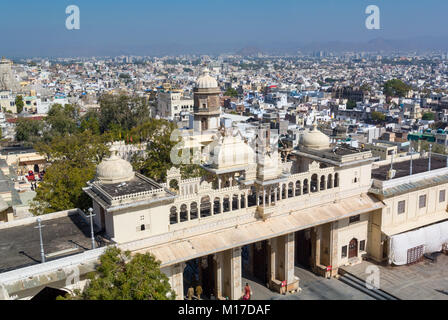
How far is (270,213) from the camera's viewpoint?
2277 cm

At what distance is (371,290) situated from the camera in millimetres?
24438

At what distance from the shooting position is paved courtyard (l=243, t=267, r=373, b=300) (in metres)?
23.8

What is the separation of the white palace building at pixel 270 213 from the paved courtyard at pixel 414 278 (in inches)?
25.3

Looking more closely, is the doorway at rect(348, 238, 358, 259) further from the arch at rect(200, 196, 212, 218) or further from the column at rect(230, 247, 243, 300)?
the arch at rect(200, 196, 212, 218)

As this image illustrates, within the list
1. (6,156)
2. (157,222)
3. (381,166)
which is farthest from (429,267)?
(6,156)

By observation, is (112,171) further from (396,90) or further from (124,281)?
(396,90)

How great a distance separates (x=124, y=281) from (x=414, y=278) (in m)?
18.0

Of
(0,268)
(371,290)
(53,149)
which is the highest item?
(53,149)

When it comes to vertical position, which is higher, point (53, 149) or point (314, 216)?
point (53, 149)

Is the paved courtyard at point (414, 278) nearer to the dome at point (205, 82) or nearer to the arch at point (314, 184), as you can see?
the arch at point (314, 184)

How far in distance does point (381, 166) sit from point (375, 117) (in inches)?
2458

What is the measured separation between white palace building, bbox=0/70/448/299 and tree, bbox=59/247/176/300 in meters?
2.26

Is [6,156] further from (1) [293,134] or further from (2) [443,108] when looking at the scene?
(2) [443,108]

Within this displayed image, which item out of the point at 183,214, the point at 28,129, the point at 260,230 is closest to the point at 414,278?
the point at 260,230
